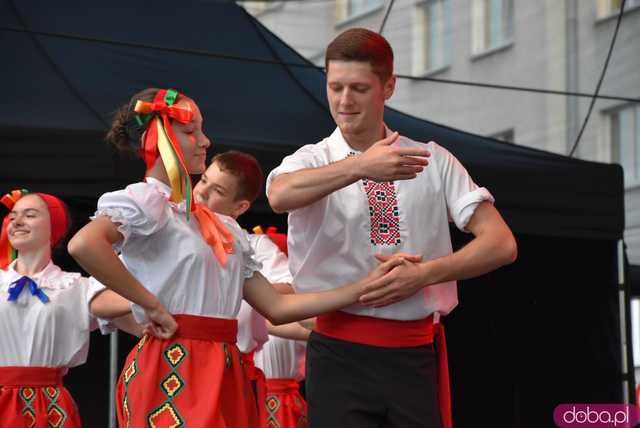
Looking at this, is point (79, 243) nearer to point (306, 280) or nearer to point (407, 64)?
point (306, 280)

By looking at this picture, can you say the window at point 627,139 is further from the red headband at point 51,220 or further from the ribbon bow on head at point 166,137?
the ribbon bow on head at point 166,137

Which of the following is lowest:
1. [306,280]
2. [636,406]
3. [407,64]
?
[636,406]

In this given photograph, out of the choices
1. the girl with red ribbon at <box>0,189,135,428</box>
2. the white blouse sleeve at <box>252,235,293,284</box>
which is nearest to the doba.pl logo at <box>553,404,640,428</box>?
the white blouse sleeve at <box>252,235,293,284</box>

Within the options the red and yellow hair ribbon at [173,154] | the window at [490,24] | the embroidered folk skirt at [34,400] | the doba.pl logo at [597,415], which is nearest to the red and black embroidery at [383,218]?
the red and yellow hair ribbon at [173,154]

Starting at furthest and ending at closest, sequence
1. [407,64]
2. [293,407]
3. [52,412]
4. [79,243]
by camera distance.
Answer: [407,64] → [293,407] → [52,412] → [79,243]

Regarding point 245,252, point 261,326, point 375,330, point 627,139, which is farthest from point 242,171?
point 627,139

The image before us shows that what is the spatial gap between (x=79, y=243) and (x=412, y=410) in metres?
0.85

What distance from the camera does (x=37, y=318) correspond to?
12.7 ft

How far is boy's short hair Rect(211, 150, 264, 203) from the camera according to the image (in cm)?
398

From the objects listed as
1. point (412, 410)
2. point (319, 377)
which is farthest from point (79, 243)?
point (412, 410)

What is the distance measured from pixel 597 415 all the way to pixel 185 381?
11.1 ft

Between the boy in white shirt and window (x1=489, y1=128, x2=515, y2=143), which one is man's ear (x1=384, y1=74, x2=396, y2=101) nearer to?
the boy in white shirt

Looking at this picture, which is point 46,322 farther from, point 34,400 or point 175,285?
point 175,285

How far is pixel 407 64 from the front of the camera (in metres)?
6.56
